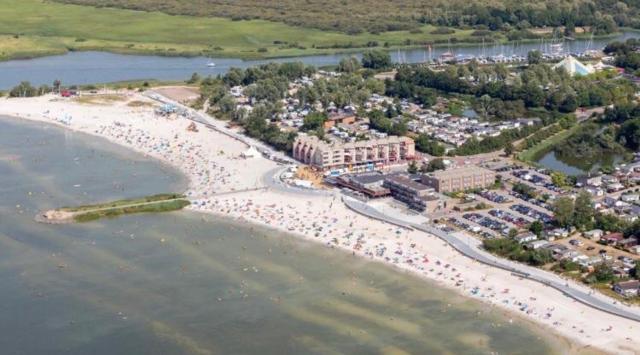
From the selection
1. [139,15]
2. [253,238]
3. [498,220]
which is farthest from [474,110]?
[139,15]

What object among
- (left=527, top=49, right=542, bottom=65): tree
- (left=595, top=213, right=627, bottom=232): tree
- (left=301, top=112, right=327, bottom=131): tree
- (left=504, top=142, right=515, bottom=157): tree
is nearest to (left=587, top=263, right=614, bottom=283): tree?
(left=595, top=213, right=627, bottom=232): tree

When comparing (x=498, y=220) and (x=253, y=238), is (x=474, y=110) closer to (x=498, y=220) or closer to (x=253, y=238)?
(x=498, y=220)

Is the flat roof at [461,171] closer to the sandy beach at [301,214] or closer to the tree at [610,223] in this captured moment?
the sandy beach at [301,214]

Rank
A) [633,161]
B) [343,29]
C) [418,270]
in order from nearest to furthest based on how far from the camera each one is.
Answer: [418,270], [633,161], [343,29]

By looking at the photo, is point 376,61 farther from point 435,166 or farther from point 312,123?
point 435,166

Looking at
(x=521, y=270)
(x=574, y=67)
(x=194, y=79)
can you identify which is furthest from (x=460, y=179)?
(x=194, y=79)

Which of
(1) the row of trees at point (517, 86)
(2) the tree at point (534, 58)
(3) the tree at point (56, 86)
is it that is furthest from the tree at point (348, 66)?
(3) the tree at point (56, 86)
